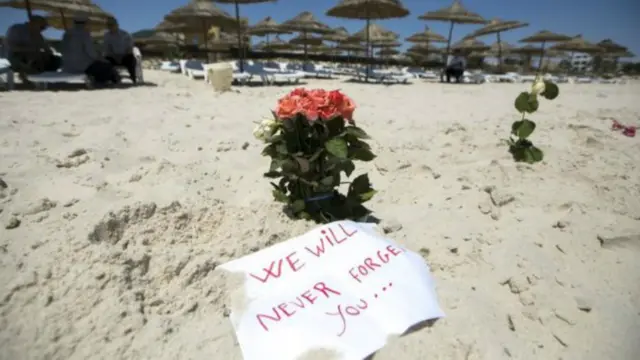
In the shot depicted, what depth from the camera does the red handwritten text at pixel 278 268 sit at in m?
1.13

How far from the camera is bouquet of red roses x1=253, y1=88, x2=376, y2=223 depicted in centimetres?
135

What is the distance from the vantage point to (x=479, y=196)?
77.7 inches

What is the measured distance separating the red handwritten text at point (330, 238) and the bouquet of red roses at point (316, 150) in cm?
21

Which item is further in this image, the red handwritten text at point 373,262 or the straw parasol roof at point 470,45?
the straw parasol roof at point 470,45

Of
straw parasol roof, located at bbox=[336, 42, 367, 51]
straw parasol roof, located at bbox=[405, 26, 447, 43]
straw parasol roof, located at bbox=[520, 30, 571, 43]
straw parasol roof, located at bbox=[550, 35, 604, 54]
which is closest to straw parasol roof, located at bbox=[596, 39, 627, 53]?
straw parasol roof, located at bbox=[550, 35, 604, 54]

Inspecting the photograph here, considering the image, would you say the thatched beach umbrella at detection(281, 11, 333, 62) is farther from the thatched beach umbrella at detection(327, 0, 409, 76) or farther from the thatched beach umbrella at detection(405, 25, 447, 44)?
the thatched beach umbrella at detection(405, 25, 447, 44)

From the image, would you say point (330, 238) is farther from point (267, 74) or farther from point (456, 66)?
point (456, 66)

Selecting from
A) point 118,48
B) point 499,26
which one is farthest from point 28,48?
point 499,26

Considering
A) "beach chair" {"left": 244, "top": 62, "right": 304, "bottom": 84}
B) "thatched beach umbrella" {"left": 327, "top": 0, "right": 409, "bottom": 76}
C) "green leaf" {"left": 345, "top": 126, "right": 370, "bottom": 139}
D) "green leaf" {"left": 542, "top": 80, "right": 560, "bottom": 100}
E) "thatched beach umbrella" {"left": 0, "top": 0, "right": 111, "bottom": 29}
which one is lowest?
"green leaf" {"left": 345, "top": 126, "right": 370, "bottom": 139}

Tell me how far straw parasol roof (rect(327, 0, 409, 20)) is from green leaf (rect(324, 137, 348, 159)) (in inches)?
329

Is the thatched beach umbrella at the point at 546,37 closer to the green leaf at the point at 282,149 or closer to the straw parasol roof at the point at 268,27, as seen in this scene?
the straw parasol roof at the point at 268,27

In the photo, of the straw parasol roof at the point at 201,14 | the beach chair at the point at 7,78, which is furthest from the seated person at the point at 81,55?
the straw parasol roof at the point at 201,14

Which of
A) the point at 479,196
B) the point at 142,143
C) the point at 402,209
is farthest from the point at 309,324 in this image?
the point at 142,143

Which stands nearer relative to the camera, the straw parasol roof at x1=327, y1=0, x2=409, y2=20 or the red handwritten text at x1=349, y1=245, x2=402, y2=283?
the red handwritten text at x1=349, y1=245, x2=402, y2=283
